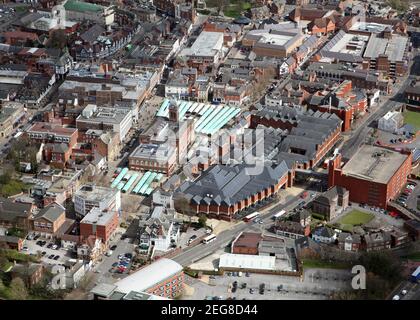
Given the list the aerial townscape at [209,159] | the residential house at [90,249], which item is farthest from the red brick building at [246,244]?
the residential house at [90,249]

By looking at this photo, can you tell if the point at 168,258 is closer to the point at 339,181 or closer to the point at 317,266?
the point at 317,266

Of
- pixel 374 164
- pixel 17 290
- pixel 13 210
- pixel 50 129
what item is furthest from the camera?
pixel 50 129

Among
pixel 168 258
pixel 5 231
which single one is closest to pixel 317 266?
pixel 168 258

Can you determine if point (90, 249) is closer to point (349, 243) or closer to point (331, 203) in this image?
point (349, 243)

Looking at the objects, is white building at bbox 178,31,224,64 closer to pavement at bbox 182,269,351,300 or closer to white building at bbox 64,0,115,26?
white building at bbox 64,0,115,26

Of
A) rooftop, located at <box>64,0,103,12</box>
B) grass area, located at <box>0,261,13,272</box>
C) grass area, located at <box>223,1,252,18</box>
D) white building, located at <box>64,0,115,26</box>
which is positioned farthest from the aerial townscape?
grass area, located at <box>223,1,252,18</box>

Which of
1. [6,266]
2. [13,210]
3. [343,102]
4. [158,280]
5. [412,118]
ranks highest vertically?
[158,280]

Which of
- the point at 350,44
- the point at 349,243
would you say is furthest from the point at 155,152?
the point at 350,44

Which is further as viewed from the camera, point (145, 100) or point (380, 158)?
point (145, 100)
